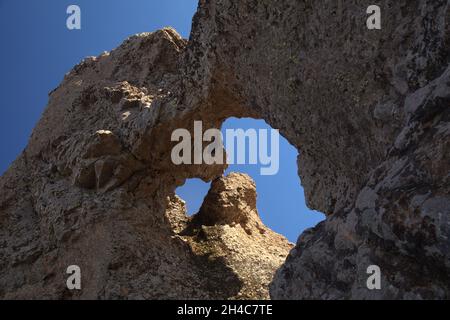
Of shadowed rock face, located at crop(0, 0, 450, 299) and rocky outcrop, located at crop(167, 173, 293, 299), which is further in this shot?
rocky outcrop, located at crop(167, 173, 293, 299)

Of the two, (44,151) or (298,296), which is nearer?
(298,296)

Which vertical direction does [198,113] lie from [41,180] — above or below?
above

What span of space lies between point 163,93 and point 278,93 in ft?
22.1

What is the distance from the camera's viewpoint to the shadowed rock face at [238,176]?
661cm

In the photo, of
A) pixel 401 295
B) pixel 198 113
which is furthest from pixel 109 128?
pixel 401 295

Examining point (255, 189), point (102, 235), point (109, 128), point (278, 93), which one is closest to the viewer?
point (278, 93)

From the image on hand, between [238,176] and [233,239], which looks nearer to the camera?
[233,239]

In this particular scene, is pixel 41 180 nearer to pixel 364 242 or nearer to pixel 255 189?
pixel 255 189

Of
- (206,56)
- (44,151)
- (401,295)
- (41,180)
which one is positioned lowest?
(401,295)

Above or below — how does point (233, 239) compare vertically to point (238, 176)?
below

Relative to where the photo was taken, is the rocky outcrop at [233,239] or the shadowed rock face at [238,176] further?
the rocky outcrop at [233,239]

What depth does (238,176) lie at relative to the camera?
922 inches

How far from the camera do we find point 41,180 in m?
17.8

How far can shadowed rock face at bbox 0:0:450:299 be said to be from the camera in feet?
21.7
